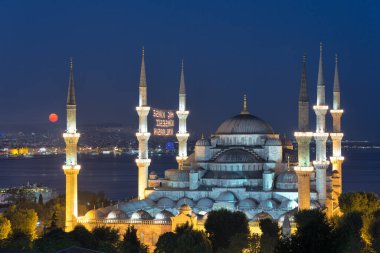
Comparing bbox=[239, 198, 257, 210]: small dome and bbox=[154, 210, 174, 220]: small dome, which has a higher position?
bbox=[239, 198, 257, 210]: small dome

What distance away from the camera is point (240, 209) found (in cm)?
3550

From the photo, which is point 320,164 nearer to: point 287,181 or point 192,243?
point 287,181

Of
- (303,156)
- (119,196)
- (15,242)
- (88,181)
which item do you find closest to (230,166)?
(303,156)

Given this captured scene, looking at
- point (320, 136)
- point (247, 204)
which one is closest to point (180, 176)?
point (247, 204)

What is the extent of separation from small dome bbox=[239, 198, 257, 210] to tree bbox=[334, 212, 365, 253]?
4604 millimetres

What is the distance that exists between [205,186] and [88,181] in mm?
58737

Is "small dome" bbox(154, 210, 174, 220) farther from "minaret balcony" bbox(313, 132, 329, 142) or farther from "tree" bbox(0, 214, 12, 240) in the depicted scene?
"minaret balcony" bbox(313, 132, 329, 142)

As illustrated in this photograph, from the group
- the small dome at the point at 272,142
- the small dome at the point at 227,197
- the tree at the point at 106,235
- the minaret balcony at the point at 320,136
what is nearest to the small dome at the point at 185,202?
the small dome at the point at 227,197

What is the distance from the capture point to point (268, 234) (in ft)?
99.7

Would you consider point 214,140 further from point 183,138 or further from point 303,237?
point 303,237

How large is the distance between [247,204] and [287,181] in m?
2.58

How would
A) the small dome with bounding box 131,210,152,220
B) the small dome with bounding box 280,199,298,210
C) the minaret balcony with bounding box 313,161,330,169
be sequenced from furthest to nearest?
the minaret balcony with bounding box 313,161,330,169, the small dome with bounding box 280,199,298,210, the small dome with bounding box 131,210,152,220

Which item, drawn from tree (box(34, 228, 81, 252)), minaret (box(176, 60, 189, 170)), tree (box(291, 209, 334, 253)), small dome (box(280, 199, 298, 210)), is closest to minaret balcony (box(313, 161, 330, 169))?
small dome (box(280, 199, 298, 210))

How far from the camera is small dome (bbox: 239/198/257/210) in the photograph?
3559 centimetres
